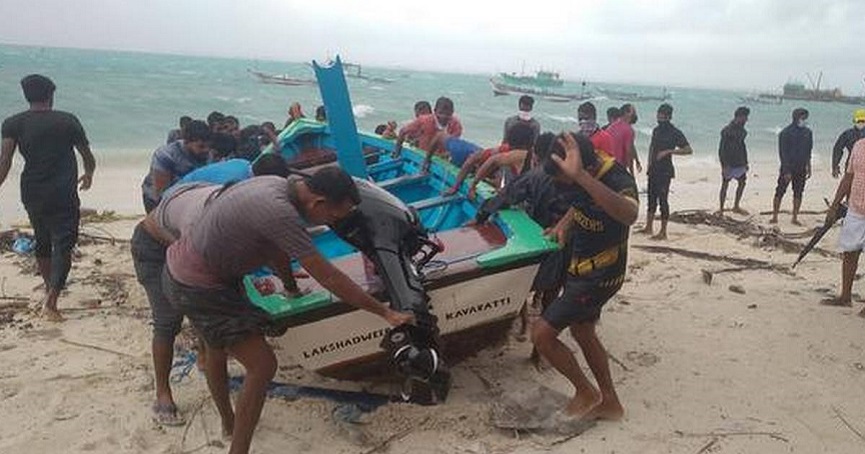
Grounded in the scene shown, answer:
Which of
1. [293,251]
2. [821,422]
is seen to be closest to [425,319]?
[293,251]

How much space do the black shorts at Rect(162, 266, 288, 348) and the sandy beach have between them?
896 millimetres

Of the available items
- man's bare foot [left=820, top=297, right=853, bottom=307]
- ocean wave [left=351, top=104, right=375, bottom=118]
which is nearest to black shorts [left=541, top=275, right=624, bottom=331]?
man's bare foot [left=820, top=297, right=853, bottom=307]

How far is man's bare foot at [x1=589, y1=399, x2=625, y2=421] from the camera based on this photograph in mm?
3768

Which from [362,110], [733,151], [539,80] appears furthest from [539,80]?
[733,151]

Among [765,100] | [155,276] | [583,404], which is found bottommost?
[583,404]

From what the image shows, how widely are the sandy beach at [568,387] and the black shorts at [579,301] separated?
24.3 inches

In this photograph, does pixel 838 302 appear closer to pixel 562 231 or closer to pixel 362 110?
pixel 562 231

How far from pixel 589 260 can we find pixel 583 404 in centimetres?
82

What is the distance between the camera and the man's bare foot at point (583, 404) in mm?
3748

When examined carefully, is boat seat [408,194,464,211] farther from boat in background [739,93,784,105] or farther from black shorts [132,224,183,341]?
boat in background [739,93,784,105]

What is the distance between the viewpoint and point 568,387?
4238 mm

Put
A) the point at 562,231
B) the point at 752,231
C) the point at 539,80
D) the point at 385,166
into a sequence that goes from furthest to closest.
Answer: the point at 539,80
the point at 752,231
the point at 385,166
the point at 562,231

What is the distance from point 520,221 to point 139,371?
2.61m

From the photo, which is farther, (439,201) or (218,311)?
(439,201)
